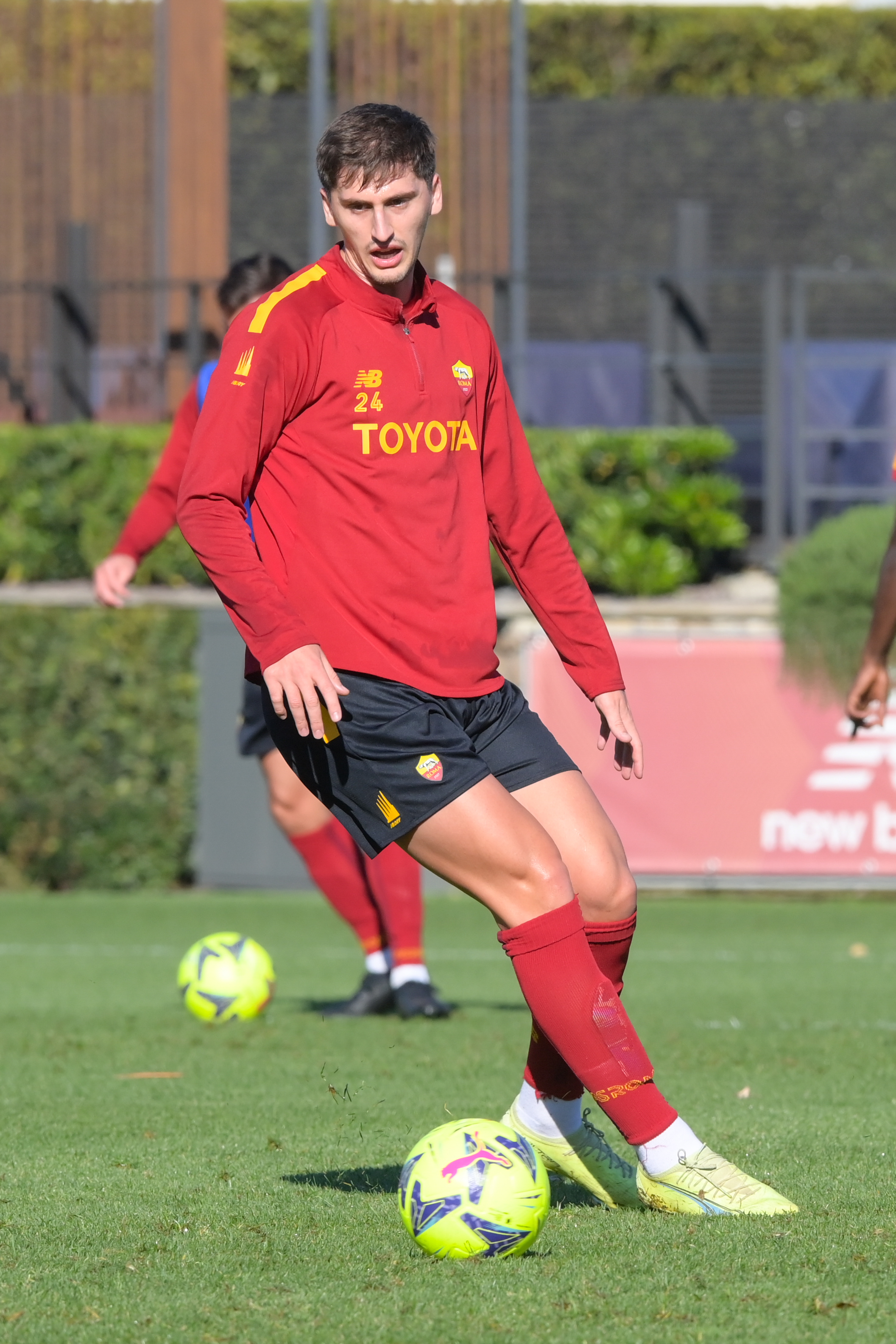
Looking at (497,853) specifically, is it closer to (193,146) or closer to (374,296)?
(374,296)

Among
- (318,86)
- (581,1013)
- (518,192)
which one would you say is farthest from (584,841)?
(518,192)

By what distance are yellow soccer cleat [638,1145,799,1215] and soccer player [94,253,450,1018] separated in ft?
10.4

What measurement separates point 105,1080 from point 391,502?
108 inches

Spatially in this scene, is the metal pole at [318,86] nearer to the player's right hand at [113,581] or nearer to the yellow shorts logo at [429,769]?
the player's right hand at [113,581]

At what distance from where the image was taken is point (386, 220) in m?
3.85

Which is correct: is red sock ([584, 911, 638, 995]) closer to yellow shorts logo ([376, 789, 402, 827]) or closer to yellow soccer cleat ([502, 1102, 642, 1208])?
yellow soccer cleat ([502, 1102, 642, 1208])

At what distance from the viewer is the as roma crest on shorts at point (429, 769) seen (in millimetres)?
→ 3738

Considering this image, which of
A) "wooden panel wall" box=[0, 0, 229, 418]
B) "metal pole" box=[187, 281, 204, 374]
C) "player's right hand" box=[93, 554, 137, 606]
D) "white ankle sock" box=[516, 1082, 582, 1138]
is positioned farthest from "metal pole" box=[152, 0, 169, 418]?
"white ankle sock" box=[516, 1082, 582, 1138]

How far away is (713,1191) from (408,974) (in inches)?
134

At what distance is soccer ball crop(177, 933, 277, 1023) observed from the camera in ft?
23.4

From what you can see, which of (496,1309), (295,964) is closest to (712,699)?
(295,964)

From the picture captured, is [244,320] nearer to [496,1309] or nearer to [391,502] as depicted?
[391,502]

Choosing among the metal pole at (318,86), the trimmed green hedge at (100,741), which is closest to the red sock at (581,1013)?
the trimmed green hedge at (100,741)

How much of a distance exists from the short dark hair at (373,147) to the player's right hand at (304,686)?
97 centimetres
